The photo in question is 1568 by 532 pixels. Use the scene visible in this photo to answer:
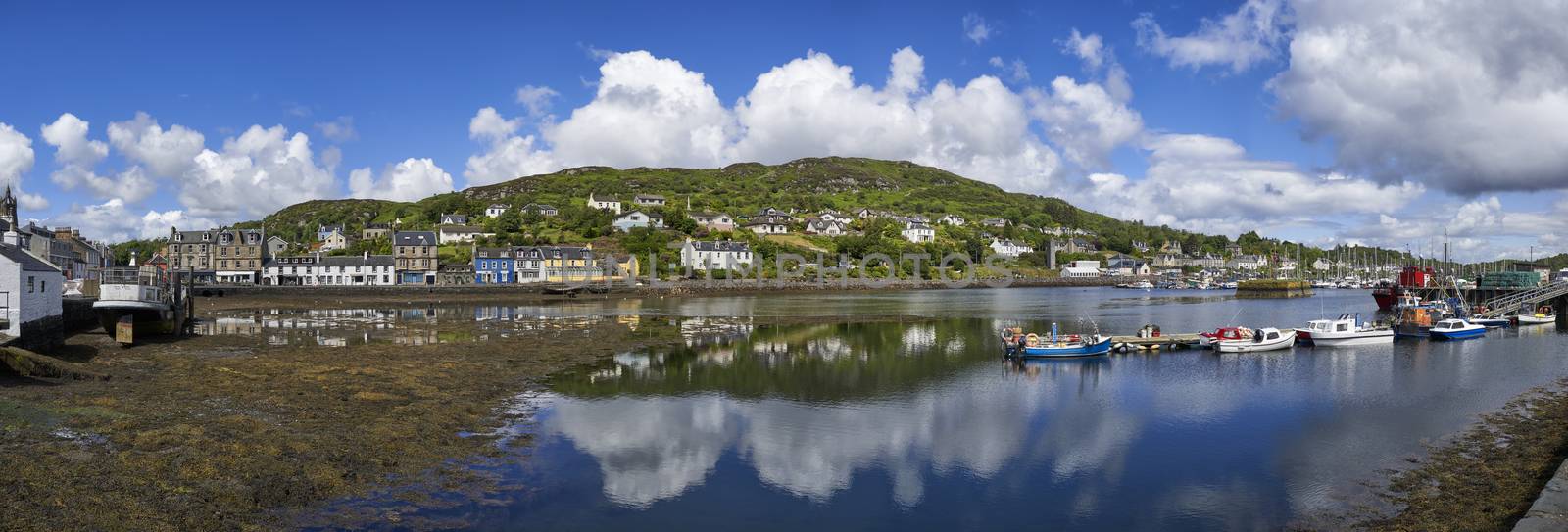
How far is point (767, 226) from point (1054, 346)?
11362 centimetres

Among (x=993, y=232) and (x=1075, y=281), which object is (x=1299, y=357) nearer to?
(x=1075, y=281)

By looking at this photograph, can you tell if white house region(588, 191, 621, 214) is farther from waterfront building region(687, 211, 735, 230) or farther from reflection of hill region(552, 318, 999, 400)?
reflection of hill region(552, 318, 999, 400)

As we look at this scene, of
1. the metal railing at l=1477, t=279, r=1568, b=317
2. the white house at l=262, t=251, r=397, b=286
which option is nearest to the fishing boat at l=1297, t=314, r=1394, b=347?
the metal railing at l=1477, t=279, r=1568, b=317

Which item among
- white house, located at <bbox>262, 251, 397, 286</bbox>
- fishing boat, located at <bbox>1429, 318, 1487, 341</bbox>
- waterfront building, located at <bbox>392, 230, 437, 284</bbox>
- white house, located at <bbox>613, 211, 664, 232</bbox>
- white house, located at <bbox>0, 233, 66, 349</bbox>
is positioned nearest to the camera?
white house, located at <bbox>0, 233, 66, 349</bbox>

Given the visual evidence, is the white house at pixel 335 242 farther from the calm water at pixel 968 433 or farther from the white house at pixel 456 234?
the calm water at pixel 968 433

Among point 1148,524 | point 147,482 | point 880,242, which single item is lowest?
point 1148,524

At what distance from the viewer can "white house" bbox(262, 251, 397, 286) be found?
99188 millimetres

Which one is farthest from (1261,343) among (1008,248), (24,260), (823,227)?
(1008,248)

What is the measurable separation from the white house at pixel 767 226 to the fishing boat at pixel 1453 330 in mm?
111447

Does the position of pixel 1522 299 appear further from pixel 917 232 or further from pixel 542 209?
pixel 542 209

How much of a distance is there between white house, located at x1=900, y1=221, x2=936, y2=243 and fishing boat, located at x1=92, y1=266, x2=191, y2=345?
4990 inches

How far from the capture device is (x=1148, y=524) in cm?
1587

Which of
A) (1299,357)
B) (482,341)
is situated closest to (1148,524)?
(1299,357)

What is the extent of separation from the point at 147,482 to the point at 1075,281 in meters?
151
